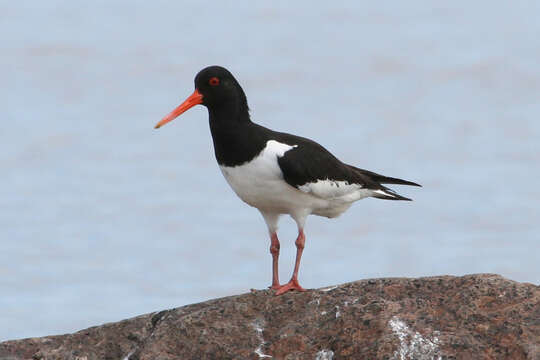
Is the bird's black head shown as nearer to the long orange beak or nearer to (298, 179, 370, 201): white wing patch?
the long orange beak

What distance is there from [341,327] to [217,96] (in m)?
3.23

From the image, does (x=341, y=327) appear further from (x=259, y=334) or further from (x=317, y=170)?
(x=317, y=170)

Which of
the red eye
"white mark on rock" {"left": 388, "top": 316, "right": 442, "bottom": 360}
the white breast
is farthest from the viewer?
the red eye

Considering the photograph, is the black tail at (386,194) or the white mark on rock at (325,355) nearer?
the white mark on rock at (325,355)

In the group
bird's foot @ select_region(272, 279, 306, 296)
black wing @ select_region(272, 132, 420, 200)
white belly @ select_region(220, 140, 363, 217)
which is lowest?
bird's foot @ select_region(272, 279, 306, 296)

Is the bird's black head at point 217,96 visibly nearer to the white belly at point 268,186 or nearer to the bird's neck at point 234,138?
the bird's neck at point 234,138

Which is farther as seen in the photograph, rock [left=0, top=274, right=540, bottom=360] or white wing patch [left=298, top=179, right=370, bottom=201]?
white wing patch [left=298, top=179, right=370, bottom=201]

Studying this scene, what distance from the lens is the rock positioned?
23.5 ft

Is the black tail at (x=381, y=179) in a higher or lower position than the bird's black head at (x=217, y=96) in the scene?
lower

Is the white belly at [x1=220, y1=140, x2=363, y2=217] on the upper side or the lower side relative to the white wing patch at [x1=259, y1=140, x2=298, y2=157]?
lower

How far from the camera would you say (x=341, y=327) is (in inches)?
296

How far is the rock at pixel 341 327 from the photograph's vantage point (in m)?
7.16

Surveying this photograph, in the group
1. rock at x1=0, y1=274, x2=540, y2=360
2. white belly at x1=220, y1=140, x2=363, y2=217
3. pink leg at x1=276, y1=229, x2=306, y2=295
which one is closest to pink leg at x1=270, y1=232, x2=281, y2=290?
pink leg at x1=276, y1=229, x2=306, y2=295

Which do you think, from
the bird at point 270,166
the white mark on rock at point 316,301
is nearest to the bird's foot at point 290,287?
the bird at point 270,166
